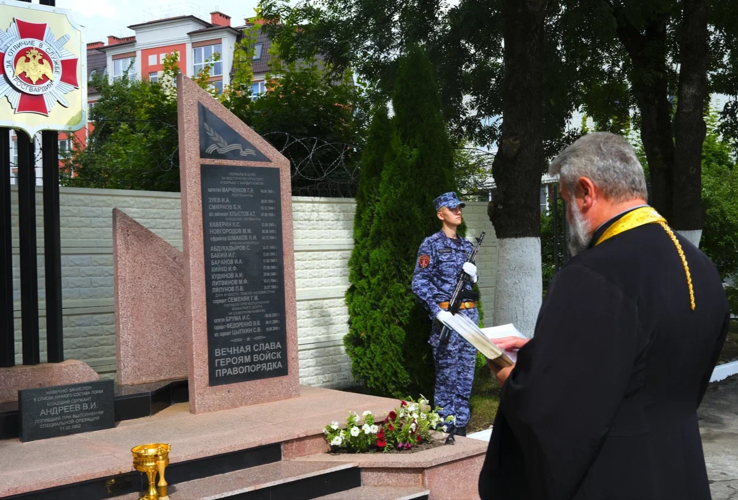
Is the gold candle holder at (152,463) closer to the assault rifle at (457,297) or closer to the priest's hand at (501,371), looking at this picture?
the priest's hand at (501,371)

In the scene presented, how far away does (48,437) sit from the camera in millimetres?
5137

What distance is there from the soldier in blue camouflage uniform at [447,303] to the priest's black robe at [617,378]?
423cm

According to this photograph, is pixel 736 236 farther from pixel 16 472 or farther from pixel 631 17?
pixel 16 472

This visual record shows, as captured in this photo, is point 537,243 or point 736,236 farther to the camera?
point 736,236

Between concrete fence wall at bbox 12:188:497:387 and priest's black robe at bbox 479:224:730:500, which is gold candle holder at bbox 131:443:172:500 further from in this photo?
concrete fence wall at bbox 12:188:497:387

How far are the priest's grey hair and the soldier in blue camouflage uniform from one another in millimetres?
4166

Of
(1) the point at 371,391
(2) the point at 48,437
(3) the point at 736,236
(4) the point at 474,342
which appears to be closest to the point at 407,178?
(1) the point at 371,391

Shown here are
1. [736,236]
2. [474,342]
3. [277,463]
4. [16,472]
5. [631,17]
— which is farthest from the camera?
[736,236]

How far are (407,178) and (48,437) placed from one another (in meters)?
4.11

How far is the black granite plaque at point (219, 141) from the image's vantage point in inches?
237

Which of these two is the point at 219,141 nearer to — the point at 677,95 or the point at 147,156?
the point at 147,156

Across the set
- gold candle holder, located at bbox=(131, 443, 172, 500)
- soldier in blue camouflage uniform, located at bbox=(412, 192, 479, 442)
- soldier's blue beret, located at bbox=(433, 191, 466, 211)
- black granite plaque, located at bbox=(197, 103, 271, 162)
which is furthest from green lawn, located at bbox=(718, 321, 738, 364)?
gold candle holder, located at bbox=(131, 443, 172, 500)

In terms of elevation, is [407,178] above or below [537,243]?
above

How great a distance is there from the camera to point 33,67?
18.1 ft
